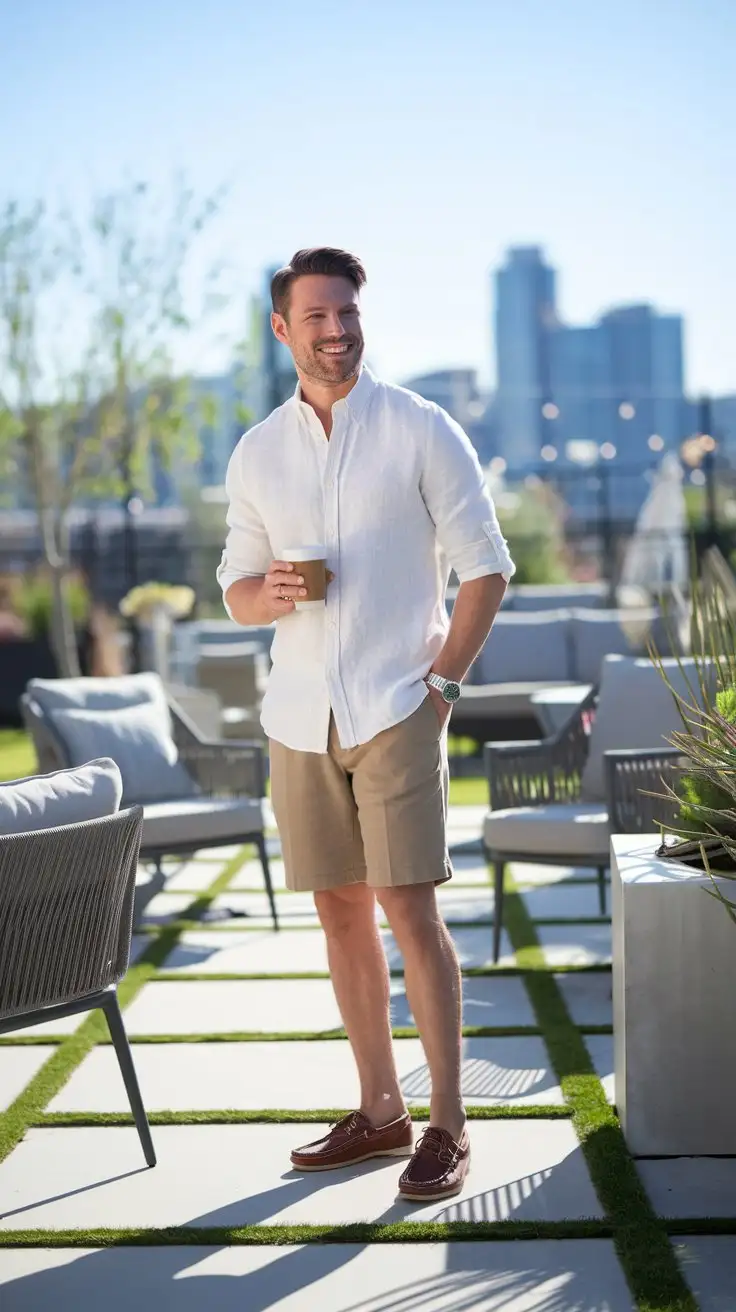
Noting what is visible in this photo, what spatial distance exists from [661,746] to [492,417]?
2760 inches

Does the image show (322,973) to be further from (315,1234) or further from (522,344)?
(522,344)

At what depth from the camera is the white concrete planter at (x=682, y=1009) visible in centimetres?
272

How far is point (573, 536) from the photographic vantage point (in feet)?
68.0

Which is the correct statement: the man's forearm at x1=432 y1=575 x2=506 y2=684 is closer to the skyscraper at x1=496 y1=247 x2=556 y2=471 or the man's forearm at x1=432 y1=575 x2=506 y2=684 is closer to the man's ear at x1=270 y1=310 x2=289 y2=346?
the man's ear at x1=270 y1=310 x2=289 y2=346

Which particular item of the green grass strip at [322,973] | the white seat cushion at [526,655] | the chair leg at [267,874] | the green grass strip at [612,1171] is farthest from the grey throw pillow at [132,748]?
the white seat cushion at [526,655]

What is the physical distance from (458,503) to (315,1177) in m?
1.24

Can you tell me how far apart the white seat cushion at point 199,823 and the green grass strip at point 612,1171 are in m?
1.19

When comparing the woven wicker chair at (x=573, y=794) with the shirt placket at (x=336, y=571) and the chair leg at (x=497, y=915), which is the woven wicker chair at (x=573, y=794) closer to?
the chair leg at (x=497, y=915)

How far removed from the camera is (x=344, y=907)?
9.21 ft

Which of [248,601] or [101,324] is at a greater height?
[101,324]

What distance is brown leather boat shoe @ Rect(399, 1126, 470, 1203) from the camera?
2.59 m

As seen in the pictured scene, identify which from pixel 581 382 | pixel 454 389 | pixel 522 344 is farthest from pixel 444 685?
pixel 522 344

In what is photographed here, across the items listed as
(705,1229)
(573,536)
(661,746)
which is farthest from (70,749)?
(573,536)

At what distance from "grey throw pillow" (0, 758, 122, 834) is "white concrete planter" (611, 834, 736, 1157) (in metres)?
0.98
